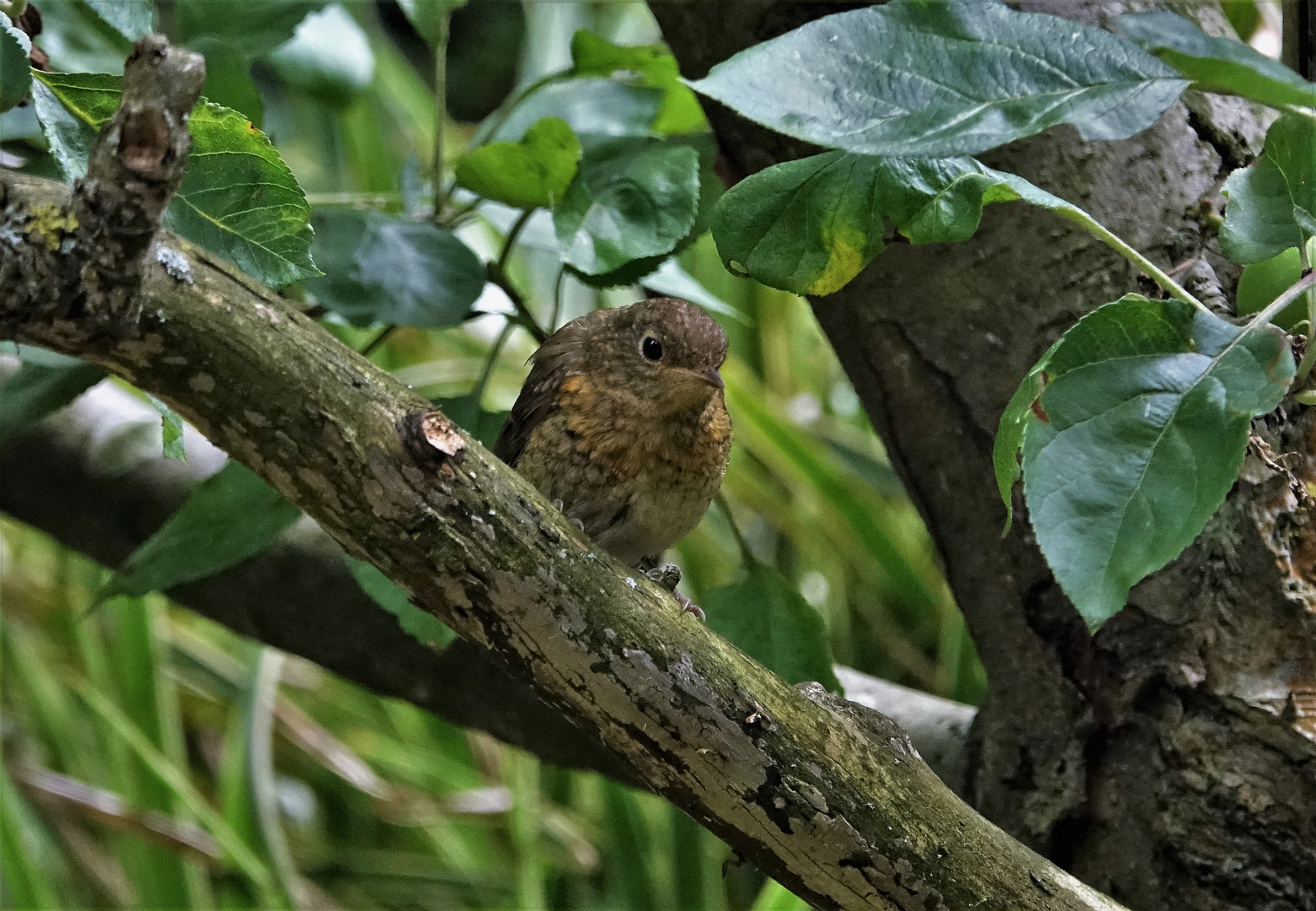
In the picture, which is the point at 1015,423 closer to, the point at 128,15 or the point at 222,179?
the point at 222,179

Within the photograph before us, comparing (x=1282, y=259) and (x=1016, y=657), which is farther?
(x=1016, y=657)

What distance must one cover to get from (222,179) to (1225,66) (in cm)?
81

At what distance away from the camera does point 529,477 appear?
158 centimetres

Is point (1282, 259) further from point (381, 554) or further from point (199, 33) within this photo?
point (199, 33)

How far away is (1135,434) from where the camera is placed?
2.78ft

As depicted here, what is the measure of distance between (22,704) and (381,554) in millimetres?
3170

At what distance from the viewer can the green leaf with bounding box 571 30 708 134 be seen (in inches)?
64.7

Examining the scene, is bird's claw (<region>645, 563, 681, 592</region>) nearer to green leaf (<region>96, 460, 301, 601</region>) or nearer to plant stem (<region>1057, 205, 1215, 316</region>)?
green leaf (<region>96, 460, 301, 601</region>)

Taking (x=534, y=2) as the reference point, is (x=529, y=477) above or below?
below

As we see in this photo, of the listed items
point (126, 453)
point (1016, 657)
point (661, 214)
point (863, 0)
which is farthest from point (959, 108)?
point (126, 453)

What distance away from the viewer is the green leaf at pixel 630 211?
52.9 inches

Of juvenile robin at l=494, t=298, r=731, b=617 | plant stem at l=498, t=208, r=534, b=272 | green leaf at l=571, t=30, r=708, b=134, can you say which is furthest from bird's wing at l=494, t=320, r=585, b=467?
green leaf at l=571, t=30, r=708, b=134

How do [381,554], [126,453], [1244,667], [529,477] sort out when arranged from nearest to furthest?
[381,554] < [1244,667] < [529,477] < [126,453]

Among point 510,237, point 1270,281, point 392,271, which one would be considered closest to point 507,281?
point 510,237
